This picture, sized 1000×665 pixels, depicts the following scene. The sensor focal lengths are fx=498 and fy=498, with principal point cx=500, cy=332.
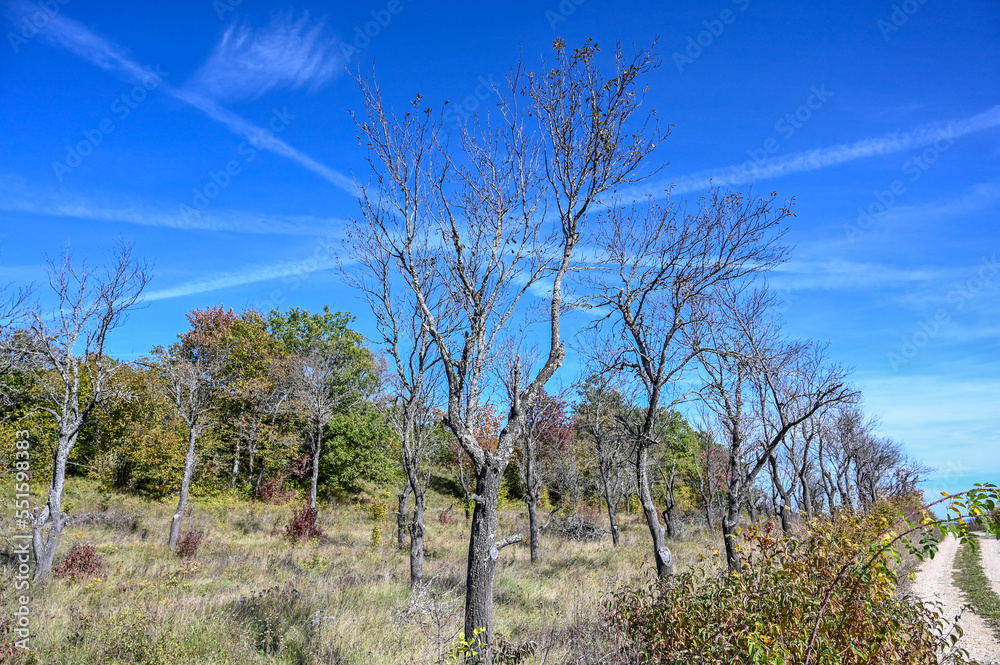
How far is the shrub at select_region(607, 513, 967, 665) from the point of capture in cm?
379

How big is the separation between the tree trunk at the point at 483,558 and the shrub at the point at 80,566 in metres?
9.73

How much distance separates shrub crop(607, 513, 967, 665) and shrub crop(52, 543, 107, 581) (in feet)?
37.4

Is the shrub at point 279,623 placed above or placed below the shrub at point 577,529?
above

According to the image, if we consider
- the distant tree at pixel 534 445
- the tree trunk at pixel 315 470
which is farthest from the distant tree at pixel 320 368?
the distant tree at pixel 534 445

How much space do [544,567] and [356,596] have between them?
7103mm

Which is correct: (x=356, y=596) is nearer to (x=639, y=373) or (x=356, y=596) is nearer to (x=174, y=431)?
(x=639, y=373)

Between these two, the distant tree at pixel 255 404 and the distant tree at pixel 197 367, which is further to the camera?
the distant tree at pixel 255 404

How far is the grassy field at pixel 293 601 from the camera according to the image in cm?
611

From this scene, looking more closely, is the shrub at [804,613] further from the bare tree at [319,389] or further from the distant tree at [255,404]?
the distant tree at [255,404]

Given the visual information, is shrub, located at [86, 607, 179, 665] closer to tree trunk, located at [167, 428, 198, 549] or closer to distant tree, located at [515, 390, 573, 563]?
distant tree, located at [515, 390, 573, 563]

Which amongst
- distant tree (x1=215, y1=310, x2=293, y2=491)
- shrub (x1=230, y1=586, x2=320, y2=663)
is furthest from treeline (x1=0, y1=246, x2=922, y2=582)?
shrub (x1=230, y1=586, x2=320, y2=663)

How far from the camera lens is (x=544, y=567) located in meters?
15.0

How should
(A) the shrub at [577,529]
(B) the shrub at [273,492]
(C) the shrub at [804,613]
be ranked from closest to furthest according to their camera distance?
1. (C) the shrub at [804,613]
2. (A) the shrub at [577,529]
3. (B) the shrub at [273,492]

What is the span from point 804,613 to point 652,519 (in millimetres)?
4879
